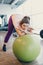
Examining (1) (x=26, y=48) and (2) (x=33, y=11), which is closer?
(1) (x=26, y=48)

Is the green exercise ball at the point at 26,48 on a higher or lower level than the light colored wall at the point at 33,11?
lower

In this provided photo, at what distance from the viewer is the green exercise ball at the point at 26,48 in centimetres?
195

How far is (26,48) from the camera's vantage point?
195 cm

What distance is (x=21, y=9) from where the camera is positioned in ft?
26.4

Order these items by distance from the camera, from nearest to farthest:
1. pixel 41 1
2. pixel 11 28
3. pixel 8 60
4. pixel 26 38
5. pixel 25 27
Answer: pixel 26 38
pixel 8 60
pixel 25 27
pixel 11 28
pixel 41 1

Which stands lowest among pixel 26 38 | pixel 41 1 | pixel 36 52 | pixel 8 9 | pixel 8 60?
pixel 8 60

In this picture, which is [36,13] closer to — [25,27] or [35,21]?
[35,21]

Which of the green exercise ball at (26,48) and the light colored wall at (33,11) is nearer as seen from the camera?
the green exercise ball at (26,48)

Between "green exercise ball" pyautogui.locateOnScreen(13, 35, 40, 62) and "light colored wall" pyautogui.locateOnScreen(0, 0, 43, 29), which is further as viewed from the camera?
"light colored wall" pyautogui.locateOnScreen(0, 0, 43, 29)

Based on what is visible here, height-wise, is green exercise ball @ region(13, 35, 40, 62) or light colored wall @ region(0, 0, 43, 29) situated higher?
light colored wall @ region(0, 0, 43, 29)

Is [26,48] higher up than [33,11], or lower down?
lower down

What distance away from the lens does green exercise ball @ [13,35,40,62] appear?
1.95 metres

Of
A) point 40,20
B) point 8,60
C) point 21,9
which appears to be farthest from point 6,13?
point 8,60

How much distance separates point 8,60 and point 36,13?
609 cm
